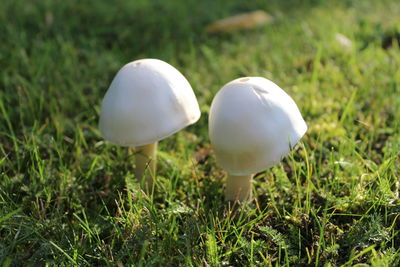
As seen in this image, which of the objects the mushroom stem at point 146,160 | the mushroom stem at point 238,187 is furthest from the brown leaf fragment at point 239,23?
the mushroom stem at point 238,187

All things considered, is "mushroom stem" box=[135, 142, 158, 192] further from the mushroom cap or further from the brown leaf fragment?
the brown leaf fragment

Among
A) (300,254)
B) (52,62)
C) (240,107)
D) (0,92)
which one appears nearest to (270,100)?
(240,107)

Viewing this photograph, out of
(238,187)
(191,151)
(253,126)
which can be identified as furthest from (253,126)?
(191,151)

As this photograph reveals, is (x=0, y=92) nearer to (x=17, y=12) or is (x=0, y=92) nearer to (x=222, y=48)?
(x=17, y=12)

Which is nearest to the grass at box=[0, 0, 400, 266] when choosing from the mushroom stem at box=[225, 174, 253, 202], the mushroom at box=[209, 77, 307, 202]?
the mushroom stem at box=[225, 174, 253, 202]

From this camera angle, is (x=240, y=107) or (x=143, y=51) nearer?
(x=240, y=107)

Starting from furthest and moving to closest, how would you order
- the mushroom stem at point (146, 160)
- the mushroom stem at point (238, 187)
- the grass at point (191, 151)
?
the mushroom stem at point (146, 160) → the mushroom stem at point (238, 187) → the grass at point (191, 151)

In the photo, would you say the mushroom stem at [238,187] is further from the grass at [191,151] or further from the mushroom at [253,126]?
the mushroom at [253,126]
